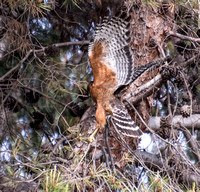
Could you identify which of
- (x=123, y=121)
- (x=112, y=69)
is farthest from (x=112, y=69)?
(x=123, y=121)

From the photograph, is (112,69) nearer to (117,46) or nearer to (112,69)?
(112,69)

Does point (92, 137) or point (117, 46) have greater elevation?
point (117, 46)

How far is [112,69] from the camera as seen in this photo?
10.0 feet

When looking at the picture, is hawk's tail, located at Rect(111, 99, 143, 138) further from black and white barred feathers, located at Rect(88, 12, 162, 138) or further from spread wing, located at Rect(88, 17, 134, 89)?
spread wing, located at Rect(88, 17, 134, 89)

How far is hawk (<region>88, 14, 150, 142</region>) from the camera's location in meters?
2.81

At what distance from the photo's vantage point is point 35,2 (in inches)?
104

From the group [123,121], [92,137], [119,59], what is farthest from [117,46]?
[92,137]

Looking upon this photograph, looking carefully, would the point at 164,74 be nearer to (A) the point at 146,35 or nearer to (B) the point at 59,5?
(A) the point at 146,35

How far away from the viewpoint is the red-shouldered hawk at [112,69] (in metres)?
2.81

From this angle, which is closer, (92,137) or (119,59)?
(92,137)

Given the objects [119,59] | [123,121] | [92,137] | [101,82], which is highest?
[119,59]

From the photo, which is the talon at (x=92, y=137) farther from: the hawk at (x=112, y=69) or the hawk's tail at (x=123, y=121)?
the hawk's tail at (x=123, y=121)

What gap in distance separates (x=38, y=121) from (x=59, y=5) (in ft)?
4.19

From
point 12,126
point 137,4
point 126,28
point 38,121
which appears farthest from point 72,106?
point 137,4
